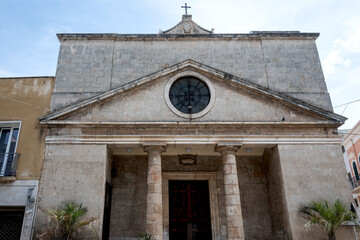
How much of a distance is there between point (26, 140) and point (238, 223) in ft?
27.3

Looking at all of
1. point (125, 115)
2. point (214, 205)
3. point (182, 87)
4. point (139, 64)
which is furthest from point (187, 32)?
point (214, 205)

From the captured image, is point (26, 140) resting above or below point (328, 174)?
above

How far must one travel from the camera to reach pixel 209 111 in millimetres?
11930

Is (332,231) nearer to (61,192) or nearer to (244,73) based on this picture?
(244,73)

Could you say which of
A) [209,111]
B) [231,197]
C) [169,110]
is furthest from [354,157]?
[169,110]

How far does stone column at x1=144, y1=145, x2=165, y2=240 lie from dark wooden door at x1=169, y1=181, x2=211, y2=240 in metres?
2.42

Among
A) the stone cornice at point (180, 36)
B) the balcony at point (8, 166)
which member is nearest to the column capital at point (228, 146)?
the stone cornice at point (180, 36)

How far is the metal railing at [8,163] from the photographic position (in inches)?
444

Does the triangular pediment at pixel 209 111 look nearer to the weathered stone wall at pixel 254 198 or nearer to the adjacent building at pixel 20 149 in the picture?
the adjacent building at pixel 20 149

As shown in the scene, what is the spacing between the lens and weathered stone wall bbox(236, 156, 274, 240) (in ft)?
40.8

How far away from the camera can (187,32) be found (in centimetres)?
1546

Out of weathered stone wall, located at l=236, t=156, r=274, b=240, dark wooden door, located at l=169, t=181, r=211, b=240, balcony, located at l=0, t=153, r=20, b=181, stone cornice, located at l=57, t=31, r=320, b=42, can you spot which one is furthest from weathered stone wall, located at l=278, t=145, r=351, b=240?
balcony, located at l=0, t=153, r=20, b=181

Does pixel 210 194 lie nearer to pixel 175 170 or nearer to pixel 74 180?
pixel 175 170

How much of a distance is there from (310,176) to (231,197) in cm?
301
